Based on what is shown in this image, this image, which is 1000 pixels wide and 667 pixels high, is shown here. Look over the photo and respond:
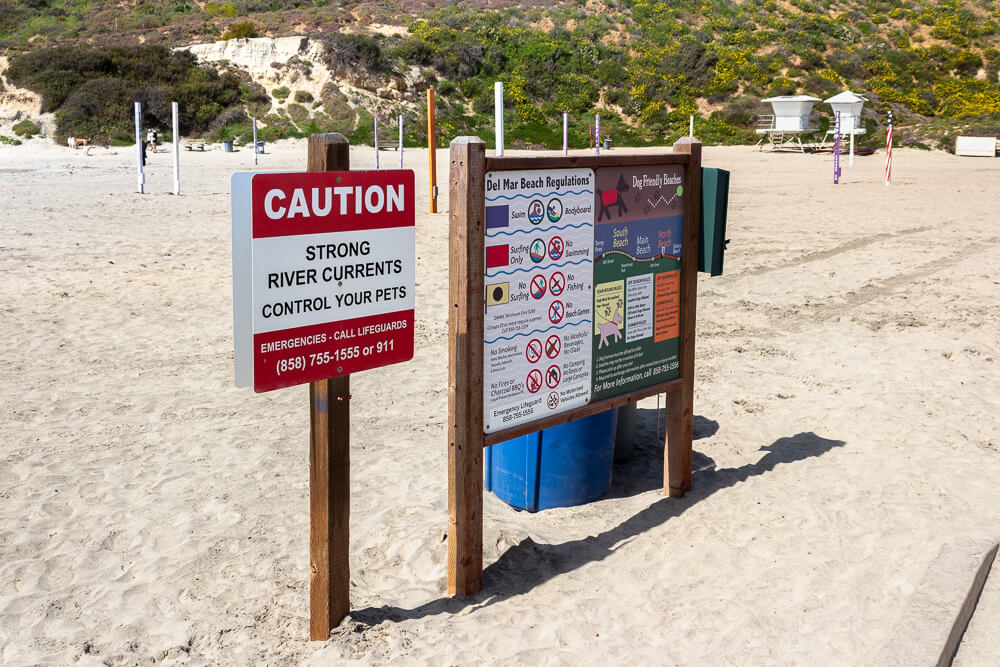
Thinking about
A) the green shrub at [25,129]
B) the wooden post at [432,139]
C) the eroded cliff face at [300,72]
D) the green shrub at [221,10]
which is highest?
the green shrub at [221,10]

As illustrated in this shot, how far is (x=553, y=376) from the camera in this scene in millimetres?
4191

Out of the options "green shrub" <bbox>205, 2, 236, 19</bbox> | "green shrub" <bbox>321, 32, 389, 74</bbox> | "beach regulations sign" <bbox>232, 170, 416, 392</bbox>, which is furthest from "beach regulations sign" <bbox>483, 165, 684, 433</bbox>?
"green shrub" <bbox>205, 2, 236, 19</bbox>

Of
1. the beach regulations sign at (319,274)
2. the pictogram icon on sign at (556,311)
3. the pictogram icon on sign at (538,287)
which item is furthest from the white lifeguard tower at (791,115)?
the beach regulations sign at (319,274)

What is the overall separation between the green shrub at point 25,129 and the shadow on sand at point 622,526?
37149 millimetres

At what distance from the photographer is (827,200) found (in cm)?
1888

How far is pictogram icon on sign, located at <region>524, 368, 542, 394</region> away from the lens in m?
4.08

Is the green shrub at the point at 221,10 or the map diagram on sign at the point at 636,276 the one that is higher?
the green shrub at the point at 221,10

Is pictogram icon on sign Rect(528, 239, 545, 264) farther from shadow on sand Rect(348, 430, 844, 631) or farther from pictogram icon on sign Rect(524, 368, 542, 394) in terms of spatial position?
shadow on sand Rect(348, 430, 844, 631)

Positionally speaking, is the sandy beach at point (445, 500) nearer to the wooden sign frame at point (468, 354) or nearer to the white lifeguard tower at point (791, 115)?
the wooden sign frame at point (468, 354)

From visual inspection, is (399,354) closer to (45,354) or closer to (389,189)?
(389,189)

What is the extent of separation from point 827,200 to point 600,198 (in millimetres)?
15889

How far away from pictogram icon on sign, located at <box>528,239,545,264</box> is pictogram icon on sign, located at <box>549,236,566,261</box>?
49mm

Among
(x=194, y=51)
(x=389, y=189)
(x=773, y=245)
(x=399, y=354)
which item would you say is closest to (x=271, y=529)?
(x=399, y=354)

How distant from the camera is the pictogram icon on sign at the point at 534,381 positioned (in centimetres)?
408
